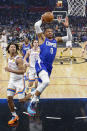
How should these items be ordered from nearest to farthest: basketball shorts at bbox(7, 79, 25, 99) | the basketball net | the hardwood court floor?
basketball shorts at bbox(7, 79, 25, 99)
the hardwood court floor
the basketball net

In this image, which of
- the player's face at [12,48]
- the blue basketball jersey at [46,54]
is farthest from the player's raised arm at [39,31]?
the player's face at [12,48]

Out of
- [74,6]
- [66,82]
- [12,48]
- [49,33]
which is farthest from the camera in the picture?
[74,6]

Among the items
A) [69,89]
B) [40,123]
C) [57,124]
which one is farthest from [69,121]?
[69,89]

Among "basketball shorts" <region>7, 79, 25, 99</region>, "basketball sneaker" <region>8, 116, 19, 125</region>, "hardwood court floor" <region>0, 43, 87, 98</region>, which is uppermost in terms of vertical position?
"basketball shorts" <region>7, 79, 25, 99</region>

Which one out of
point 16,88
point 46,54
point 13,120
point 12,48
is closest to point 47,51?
point 46,54

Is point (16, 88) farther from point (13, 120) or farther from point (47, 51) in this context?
point (47, 51)

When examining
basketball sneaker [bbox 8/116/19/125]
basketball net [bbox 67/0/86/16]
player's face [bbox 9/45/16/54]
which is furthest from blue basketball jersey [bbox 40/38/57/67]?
basketball net [bbox 67/0/86/16]

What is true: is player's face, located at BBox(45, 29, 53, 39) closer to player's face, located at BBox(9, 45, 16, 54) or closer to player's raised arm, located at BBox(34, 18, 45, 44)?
player's raised arm, located at BBox(34, 18, 45, 44)

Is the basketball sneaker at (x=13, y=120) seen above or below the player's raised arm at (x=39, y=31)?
below

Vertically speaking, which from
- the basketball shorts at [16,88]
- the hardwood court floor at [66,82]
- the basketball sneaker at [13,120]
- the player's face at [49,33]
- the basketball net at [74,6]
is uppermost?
the player's face at [49,33]

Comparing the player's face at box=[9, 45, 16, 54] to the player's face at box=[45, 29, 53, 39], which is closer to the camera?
the player's face at box=[9, 45, 16, 54]

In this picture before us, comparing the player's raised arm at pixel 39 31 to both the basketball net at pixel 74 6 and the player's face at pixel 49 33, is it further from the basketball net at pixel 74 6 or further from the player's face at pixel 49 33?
the basketball net at pixel 74 6

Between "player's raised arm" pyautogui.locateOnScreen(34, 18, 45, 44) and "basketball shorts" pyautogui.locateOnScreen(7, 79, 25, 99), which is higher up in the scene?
"player's raised arm" pyautogui.locateOnScreen(34, 18, 45, 44)

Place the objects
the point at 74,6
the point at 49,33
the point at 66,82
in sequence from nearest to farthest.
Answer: the point at 49,33 → the point at 66,82 → the point at 74,6
